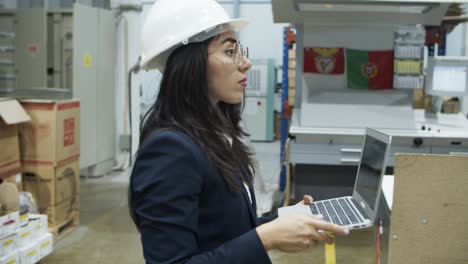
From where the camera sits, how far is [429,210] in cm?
130

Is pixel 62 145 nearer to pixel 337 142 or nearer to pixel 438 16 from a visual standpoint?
pixel 337 142

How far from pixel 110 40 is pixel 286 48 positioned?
196 centimetres

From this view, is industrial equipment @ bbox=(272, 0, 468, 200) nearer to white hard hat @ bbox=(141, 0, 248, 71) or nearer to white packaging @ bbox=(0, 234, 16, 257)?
white packaging @ bbox=(0, 234, 16, 257)

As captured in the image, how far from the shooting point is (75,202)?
12.2 feet

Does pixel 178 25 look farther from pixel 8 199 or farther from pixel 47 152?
pixel 47 152

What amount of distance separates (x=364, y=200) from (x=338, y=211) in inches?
4.3

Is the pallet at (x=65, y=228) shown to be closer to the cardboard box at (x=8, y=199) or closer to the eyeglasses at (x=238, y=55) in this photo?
the cardboard box at (x=8, y=199)

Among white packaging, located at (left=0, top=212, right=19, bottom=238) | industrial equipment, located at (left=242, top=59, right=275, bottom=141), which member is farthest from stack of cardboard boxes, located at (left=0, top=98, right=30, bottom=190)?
industrial equipment, located at (left=242, top=59, right=275, bottom=141)

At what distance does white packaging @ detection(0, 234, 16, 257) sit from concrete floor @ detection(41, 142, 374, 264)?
19.1 inches

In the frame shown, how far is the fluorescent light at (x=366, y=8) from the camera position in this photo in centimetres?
306

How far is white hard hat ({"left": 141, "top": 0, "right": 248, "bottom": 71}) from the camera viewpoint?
106cm

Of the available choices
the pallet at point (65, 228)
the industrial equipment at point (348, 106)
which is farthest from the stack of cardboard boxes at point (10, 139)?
the industrial equipment at point (348, 106)

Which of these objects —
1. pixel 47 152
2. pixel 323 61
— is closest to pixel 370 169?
pixel 323 61

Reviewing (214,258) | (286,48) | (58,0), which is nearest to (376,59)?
(286,48)
